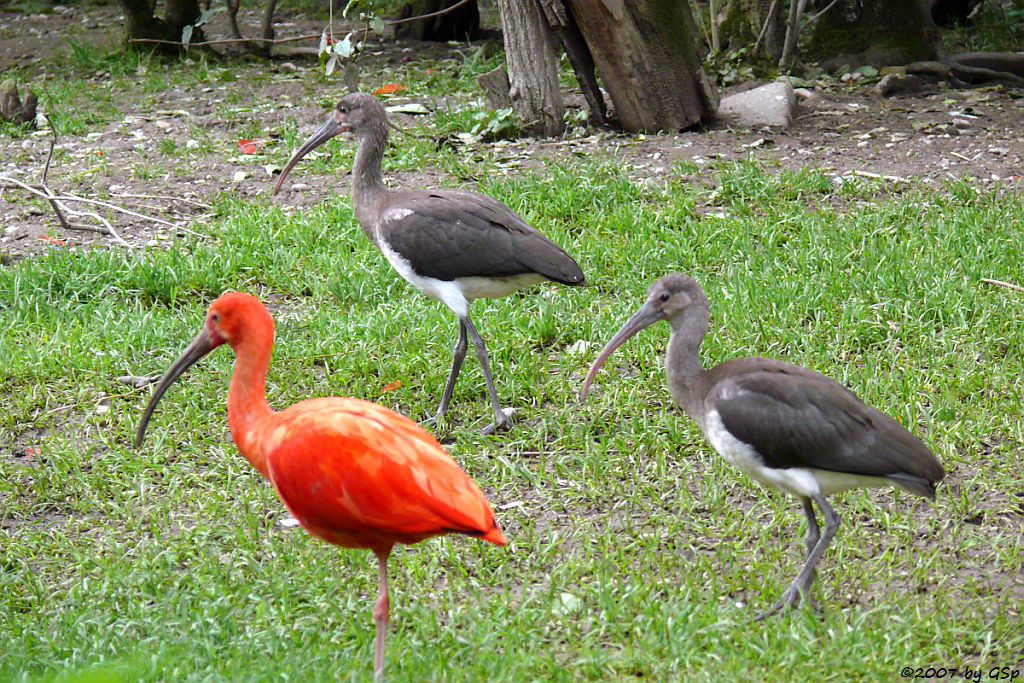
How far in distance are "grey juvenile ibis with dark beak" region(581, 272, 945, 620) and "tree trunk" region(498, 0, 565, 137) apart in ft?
17.1

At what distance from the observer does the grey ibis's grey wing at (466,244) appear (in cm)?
512

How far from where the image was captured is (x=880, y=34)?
1034 centimetres

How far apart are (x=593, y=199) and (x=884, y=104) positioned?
3.54 meters

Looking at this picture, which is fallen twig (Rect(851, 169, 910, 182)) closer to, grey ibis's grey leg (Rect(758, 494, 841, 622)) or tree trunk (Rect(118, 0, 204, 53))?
grey ibis's grey leg (Rect(758, 494, 841, 622))

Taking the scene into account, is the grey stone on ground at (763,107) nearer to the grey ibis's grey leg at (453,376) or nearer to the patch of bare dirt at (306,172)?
the patch of bare dirt at (306,172)

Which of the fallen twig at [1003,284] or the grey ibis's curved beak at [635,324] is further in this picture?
the fallen twig at [1003,284]

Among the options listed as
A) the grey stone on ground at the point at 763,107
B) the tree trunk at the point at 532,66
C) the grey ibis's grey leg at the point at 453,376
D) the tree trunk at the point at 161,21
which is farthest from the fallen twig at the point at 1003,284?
the tree trunk at the point at 161,21

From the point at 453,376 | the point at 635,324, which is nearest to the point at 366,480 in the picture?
the point at 635,324

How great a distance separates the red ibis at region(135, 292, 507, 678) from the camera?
130 inches

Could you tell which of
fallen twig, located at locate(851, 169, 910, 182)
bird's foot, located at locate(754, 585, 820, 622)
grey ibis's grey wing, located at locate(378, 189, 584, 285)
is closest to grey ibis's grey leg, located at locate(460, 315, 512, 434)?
grey ibis's grey wing, located at locate(378, 189, 584, 285)

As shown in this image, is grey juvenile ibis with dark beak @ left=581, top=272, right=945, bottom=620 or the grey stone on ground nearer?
grey juvenile ibis with dark beak @ left=581, top=272, right=945, bottom=620

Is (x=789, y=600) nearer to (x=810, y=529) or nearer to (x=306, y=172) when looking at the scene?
(x=810, y=529)

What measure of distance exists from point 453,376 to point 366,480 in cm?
197

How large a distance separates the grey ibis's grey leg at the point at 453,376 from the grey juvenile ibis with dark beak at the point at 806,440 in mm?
1677
